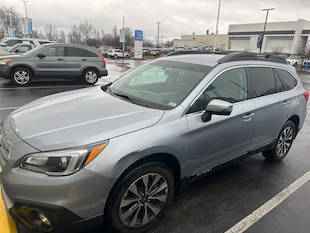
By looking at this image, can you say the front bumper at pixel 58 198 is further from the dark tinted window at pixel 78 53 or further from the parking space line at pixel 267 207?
the dark tinted window at pixel 78 53

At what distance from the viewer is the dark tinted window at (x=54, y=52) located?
9780 millimetres

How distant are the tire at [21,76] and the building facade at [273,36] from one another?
6509 cm

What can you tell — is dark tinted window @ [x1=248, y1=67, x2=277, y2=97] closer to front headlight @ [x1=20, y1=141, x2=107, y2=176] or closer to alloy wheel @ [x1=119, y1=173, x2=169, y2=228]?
alloy wheel @ [x1=119, y1=173, x2=169, y2=228]

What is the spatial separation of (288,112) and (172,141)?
2555 mm

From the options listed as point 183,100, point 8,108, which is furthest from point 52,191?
point 8,108

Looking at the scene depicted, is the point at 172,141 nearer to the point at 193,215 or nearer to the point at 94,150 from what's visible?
the point at 94,150

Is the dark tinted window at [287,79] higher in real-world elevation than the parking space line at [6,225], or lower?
higher

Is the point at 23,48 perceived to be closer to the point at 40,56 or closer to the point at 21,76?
the point at 40,56

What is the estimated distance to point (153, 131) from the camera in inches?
87.7

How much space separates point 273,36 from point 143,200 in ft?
270

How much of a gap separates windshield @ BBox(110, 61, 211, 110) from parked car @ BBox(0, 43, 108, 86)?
24.4ft

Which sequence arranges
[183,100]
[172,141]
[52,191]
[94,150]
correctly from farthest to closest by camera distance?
[183,100], [172,141], [94,150], [52,191]

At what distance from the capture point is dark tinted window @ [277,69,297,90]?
393 centimetres

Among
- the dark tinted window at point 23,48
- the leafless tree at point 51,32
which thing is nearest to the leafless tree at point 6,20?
the leafless tree at point 51,32
